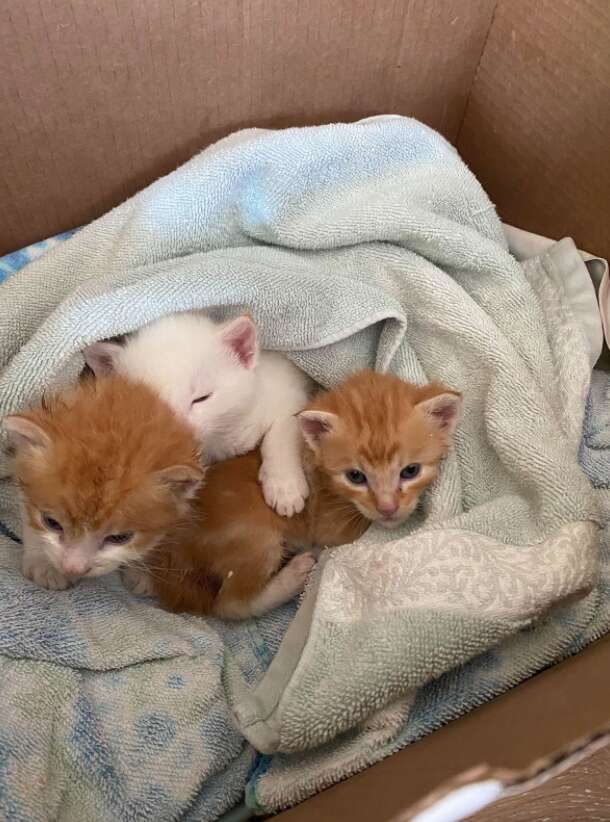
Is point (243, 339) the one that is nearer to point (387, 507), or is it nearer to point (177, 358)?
point (177, 358)

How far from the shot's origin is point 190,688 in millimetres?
1147

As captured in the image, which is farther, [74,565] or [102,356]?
[102,356]

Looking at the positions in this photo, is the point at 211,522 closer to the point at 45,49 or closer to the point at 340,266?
the point at 340,266

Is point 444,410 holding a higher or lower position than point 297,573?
higher

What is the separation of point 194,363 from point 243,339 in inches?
3.7

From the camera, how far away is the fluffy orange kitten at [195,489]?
999 mm

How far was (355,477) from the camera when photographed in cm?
119

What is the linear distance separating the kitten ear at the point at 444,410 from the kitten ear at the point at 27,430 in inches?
22.3

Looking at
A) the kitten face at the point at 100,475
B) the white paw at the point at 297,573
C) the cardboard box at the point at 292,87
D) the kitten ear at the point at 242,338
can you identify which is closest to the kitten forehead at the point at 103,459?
the kitten face at the point at 100,475

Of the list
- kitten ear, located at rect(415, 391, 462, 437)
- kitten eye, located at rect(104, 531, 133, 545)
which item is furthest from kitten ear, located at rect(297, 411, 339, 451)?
kitten eye, located at rect(104, 531, 133, 545)

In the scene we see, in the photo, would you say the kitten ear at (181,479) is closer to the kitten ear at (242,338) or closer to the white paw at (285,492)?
the white paw at (285,492)

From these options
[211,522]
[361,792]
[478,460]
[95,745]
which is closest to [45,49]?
[211,522]

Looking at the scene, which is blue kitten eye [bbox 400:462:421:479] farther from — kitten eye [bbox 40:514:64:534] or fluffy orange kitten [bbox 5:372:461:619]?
kitten eye [bbox 40:514:64:534]

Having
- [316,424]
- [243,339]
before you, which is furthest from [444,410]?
[243,339]
